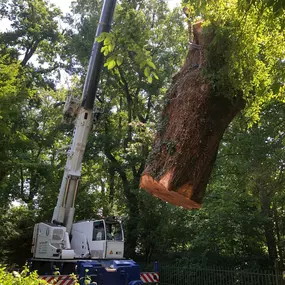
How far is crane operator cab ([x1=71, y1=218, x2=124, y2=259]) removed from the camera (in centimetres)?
976

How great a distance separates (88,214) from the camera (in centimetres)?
1680

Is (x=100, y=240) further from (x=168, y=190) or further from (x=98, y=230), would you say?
(x=168, y=190)

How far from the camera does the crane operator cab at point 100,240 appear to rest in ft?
32.0

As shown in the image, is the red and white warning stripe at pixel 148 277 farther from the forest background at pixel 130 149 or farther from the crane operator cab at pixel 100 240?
the forest background at pixel 130 149

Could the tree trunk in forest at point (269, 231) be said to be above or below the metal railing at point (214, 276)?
above

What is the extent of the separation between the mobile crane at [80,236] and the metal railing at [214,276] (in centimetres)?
263

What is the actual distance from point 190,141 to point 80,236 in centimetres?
792

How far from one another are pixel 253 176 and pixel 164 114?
444 cm

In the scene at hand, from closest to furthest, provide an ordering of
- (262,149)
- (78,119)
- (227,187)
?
1. (262,149)
2. (78,119)
3. (227,187)

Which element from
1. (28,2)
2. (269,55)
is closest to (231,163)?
(269,55)

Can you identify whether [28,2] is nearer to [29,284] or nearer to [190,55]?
[190,55]

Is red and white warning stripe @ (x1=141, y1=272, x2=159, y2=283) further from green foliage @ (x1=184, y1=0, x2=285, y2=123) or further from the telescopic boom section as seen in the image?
green foliage @ (x1=184, y1=0, x2=285, y2=123)

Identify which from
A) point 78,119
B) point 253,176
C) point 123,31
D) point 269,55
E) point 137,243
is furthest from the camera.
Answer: point 137,243

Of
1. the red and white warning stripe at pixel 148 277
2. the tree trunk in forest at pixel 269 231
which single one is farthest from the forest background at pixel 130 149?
the red and white warning stripe at pixel 148 277
